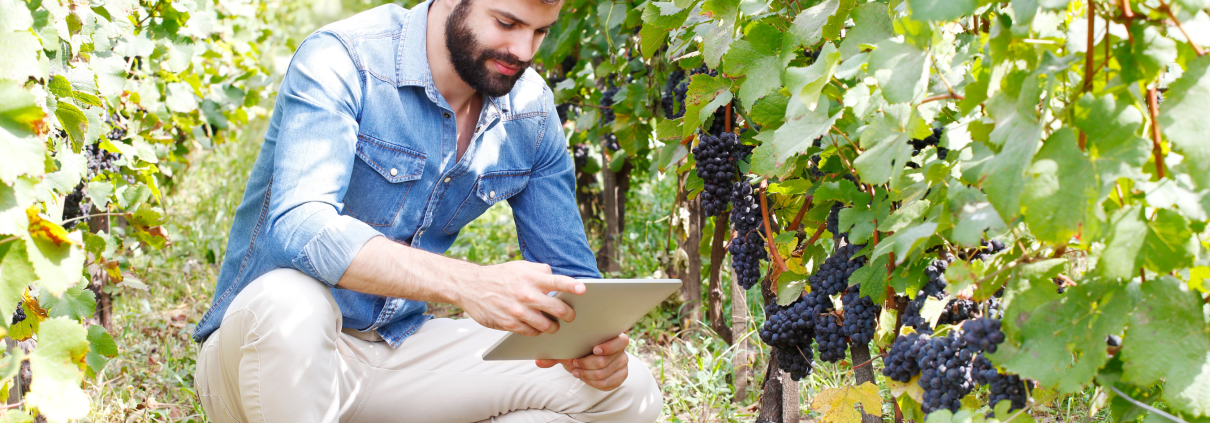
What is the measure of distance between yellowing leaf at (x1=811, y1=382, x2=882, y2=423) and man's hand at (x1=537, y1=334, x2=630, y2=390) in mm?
485

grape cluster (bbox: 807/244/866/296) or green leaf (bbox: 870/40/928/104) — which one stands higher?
green leaf (bbox: 870/40/928/104)

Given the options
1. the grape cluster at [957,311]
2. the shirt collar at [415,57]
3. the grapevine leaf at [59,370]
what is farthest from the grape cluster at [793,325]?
the grapevine leaf at [59,370]

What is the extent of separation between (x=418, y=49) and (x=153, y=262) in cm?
227

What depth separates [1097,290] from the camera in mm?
931

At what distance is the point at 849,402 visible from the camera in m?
1.53

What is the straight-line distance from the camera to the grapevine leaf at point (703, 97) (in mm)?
1594

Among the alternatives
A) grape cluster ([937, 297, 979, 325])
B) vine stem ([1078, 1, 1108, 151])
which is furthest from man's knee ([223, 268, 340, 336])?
vine stem ([1078, 1, 1108, 151])

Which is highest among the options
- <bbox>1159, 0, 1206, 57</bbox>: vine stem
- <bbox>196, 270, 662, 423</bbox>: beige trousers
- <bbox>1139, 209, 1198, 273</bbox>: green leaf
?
<bbox>1159, 0, 1206, 57</bbox>: vine stem

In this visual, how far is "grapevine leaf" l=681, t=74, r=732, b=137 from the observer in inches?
62.7

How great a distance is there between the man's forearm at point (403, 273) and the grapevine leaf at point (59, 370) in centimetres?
65

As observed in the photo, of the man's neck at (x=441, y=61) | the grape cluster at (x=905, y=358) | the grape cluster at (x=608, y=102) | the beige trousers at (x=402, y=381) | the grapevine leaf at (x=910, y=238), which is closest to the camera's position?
the grapevine leaf at (x=910, y=238)

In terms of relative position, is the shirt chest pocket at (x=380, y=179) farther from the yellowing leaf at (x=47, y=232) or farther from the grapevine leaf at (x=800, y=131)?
the grapevine leaf at (x=800, y=131)

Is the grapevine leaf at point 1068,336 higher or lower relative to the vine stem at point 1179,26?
lower

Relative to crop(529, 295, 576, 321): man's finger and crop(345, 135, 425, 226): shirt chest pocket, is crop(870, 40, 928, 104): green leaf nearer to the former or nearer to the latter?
crop(529, 295, 576, 321): man's finger
